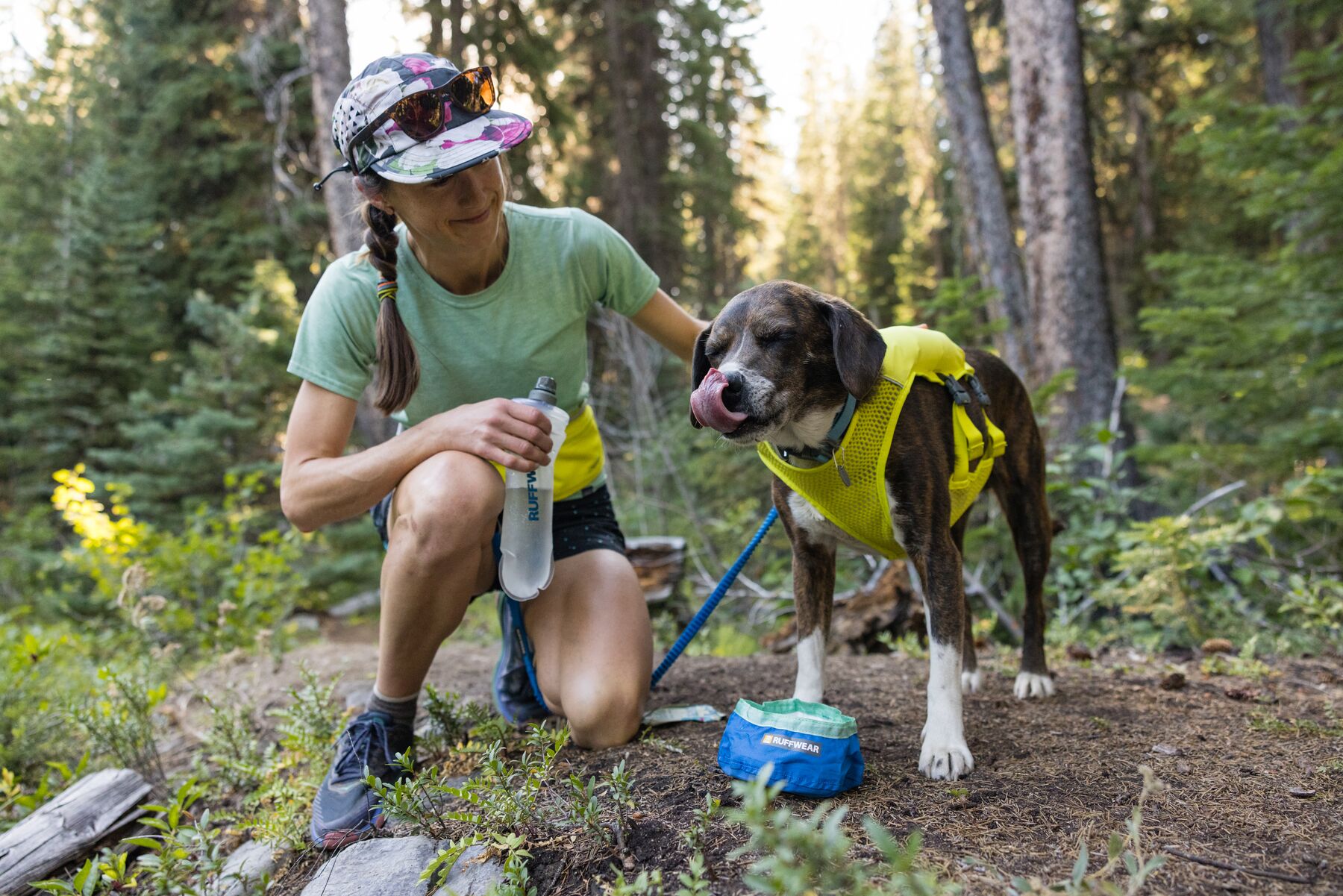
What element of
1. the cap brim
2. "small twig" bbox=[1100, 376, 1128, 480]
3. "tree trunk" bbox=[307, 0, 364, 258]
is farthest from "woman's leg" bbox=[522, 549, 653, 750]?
"tree trunk" bbox=[307, 0, 364, 258]

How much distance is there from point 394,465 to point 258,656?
2.91m

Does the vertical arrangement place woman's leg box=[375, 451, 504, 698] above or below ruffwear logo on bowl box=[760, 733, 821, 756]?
above

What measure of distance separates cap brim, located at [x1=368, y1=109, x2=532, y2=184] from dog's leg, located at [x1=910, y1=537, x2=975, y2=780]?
1793 millimetres

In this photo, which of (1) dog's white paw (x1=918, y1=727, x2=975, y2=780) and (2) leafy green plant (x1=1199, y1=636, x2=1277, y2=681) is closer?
(1) dog's white paw (x1=918, y1=727, x2=975, y2=780)

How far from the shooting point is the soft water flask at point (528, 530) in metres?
2.77

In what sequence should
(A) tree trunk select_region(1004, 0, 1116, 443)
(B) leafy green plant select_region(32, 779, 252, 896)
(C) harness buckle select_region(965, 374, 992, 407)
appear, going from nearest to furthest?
(B) leafy green plant select_region(32, 779, 252, 896) < (C) harness buckle select_region(965, 374, 992, 407) < (A) tree trunk select_region(1004, 0, 1116, 443)

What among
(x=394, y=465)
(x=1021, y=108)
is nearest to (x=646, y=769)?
(x=394, y=465)

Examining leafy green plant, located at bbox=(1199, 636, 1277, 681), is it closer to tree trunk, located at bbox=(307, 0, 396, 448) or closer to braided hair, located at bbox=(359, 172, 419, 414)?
braided hair, located at bbox=(359, 172, 419, 414)

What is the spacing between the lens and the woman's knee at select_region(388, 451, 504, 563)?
2.53 m

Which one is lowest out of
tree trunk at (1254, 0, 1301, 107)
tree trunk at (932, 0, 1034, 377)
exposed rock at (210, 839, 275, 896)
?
exposed rock at (210, 839, 275, 896)

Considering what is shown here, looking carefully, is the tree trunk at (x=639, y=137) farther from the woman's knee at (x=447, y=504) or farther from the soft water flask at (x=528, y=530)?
the woman's knee at (x=447, y=504)

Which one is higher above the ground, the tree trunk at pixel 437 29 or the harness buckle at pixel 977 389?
the tree trunk at pixel 437 29

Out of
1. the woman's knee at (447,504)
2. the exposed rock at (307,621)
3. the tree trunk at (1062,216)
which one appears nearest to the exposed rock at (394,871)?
the woman's knee at (447,504)

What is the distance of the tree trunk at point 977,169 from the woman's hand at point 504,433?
5.95 metres
